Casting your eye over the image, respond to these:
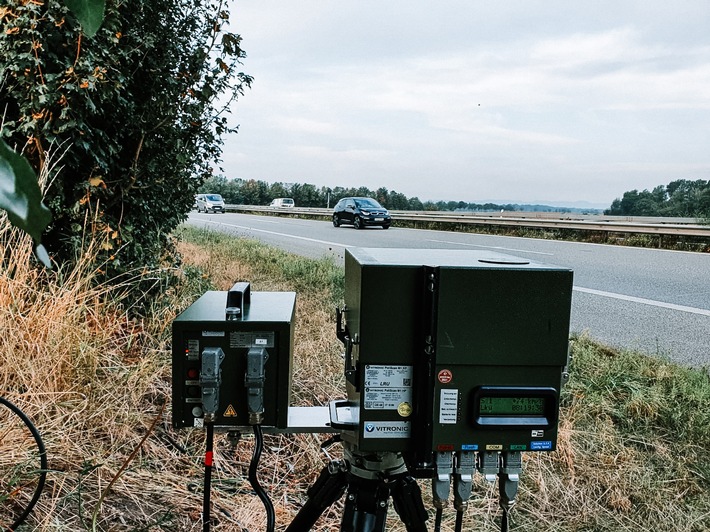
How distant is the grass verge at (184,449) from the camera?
7.39 feet

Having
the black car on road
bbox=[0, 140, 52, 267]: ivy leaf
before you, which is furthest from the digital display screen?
the black car on road

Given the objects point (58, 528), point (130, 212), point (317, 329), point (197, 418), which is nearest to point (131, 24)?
point (130, 212)

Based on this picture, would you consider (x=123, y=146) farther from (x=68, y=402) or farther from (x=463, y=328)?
(x=463, y=328)

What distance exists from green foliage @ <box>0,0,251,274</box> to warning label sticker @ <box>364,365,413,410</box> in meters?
2.58

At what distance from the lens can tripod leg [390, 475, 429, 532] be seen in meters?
1.35

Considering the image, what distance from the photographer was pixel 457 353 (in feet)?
3.79

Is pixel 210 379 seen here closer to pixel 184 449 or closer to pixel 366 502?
pixel 366 502

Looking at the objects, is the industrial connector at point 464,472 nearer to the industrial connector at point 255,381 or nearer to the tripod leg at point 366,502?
the tripod leg at point 366,502

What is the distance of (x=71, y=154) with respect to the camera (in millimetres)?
3529

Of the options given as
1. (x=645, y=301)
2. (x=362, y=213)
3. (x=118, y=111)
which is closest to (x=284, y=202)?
(x=362, y=213)

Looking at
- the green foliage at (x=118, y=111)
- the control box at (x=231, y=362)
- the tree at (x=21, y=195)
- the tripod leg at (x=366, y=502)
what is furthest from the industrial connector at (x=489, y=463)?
the green foliage at (x=118, y=111)

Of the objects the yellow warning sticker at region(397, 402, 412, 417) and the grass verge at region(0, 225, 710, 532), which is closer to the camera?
the yellow warning sticker at region(397, 402, 412, 417)

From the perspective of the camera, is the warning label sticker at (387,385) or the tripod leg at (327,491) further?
the tripod leg at (327,491)

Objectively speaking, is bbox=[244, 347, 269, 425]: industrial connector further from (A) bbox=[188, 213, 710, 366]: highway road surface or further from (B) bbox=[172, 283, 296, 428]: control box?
(A) bbox=[188, 213, 710, 366]: highway road surface
